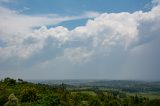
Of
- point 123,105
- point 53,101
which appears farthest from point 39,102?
point 123,105

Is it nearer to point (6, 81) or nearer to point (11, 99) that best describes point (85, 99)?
point (6, 81)

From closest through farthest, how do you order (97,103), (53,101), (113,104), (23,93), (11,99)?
(11,99) < (53,101) < (23,93) < (97,103) < (113,104)

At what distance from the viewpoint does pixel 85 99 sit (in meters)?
118

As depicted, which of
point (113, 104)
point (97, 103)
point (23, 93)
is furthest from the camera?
point (113, 104)

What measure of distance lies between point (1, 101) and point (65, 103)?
1603 centimetres

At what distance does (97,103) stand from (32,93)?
27.6 meters

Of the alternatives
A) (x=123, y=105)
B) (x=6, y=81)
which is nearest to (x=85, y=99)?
(x=123, y=105)

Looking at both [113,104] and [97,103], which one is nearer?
[97,103]

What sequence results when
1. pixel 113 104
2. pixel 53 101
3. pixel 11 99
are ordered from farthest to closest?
pixel 113 104 < pixel 53 101 < pixel 11 99

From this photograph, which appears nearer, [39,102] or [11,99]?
[11,99]

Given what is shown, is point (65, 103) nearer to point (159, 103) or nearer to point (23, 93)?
point (23, 93)

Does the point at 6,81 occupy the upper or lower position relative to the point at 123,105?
upper

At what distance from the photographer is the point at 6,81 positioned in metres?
126

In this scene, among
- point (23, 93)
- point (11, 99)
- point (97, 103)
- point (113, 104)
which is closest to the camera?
point (11, 99)
